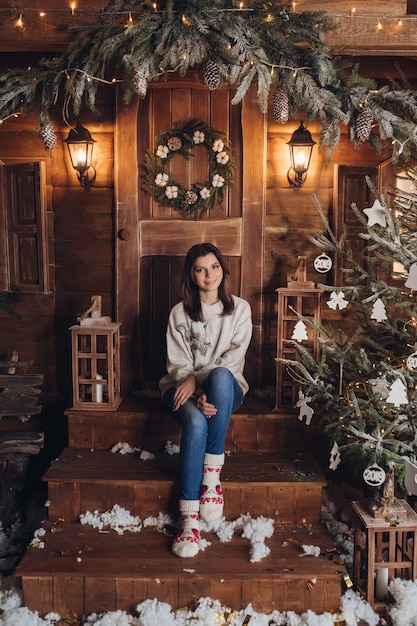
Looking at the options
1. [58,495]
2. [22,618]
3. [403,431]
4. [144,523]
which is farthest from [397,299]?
[22,618]

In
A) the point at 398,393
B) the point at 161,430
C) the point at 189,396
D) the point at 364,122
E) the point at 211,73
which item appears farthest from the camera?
the point at 161,430

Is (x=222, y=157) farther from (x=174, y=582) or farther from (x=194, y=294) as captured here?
(x=174, y=582)

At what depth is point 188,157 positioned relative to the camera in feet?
14.7

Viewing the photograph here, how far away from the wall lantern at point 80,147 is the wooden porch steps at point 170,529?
175 cm

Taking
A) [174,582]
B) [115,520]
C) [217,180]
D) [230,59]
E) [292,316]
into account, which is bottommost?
[174,582]

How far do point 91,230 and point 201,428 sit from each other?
2012mm

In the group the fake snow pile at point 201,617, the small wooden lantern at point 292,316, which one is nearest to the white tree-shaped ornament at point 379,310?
the small wooden lantern at point 292,316

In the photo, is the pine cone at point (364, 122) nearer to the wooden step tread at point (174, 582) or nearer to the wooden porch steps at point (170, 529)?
the wooden porch steps at point (170, 529)

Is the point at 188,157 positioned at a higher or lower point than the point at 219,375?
higher

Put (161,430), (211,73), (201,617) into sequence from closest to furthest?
(201,617) → (211,73) → (161,430)

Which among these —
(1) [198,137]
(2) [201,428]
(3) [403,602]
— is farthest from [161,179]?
(3) [403,602]

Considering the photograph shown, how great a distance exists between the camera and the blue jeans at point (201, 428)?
328 centimetres

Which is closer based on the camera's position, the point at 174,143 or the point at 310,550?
the point at 310,550

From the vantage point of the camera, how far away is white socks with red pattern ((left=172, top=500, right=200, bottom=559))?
10.2 ft
